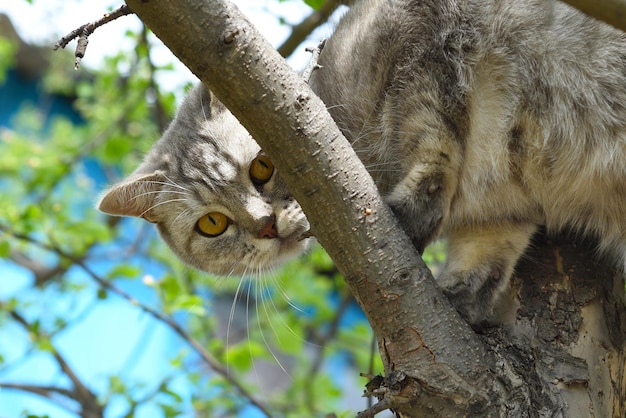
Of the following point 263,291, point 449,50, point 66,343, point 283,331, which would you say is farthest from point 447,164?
point 66,343

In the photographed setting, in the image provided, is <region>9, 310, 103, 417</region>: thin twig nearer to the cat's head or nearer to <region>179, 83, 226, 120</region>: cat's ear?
the cat's head

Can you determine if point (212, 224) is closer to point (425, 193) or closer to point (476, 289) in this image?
point (425, 193)

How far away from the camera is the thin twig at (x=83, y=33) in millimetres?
1117

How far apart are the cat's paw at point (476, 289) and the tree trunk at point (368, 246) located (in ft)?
0.68

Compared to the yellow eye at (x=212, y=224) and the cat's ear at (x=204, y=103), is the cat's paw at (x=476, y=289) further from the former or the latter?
the cat's ear at (x=204, y=103)

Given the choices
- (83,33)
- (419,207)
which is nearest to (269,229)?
(419,207)

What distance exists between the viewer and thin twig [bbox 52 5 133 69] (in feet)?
3.67

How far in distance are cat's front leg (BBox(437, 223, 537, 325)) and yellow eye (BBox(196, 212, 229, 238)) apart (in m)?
0.71

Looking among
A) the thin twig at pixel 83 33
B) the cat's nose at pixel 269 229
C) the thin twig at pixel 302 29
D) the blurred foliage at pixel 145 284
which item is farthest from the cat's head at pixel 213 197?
the thin twig at pixel 83 33

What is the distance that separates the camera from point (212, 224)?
6.98ft

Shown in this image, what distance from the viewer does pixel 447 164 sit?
69.4 inches

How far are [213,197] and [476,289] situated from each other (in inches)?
33.8

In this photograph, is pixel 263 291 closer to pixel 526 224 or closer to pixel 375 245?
pixel 526 224

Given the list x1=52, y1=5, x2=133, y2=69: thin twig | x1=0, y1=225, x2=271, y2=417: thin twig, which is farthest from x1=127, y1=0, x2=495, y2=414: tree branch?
x1=0, y1=225, x2=271, y2=417: thin twig
